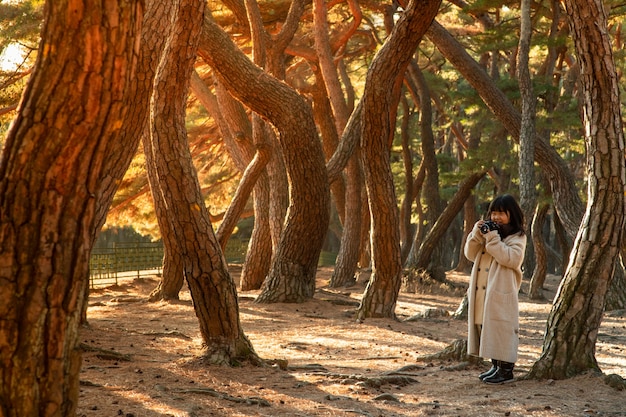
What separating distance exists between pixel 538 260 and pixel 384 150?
30.1 ft

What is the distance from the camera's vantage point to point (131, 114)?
6445mm

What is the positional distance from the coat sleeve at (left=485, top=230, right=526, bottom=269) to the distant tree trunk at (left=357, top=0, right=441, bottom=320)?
13.8 feet

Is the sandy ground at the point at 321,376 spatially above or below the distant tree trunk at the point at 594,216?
below

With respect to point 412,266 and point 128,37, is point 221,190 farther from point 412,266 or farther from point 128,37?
point 128,37

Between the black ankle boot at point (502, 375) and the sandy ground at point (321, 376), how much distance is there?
78 mm

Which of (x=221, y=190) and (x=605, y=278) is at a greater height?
(x=221, y=190)

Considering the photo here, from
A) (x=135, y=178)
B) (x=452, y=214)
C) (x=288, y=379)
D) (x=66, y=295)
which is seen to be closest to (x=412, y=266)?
(x=452, y=214)

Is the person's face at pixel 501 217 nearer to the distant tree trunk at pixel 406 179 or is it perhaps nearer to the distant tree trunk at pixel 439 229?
the distant tree trunk at pixel 439 229

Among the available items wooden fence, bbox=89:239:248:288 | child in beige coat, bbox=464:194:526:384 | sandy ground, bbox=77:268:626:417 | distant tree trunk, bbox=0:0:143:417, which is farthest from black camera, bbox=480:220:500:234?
wooden fence, bbox=89:239:248:288

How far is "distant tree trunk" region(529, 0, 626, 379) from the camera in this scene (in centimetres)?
630

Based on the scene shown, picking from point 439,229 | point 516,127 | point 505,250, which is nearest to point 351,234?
point 439,229

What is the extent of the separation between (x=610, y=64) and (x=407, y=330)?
4845 mm

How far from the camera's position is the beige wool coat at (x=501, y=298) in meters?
6.38

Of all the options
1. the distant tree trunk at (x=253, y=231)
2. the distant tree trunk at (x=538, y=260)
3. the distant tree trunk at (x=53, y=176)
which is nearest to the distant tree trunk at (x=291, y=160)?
the distant tree trunk at (x=253, y=231)
